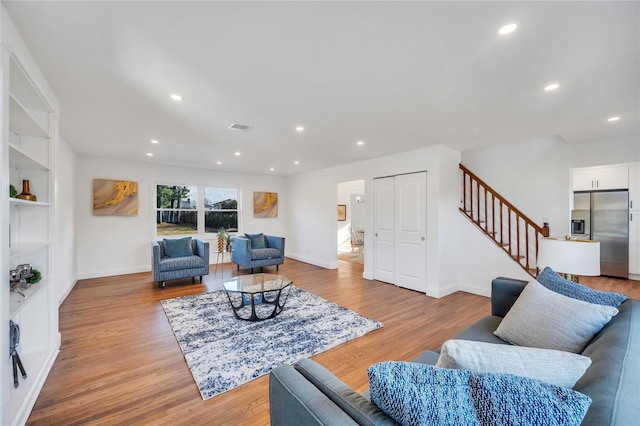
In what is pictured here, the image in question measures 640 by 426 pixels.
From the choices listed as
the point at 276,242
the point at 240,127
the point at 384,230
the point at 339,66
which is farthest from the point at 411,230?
the point at 339,66

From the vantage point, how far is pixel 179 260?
477 cm

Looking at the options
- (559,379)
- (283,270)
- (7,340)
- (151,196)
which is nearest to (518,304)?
(559,379)

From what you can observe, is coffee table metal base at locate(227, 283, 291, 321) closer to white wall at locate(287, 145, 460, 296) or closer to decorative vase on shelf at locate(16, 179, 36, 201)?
decorative vase on shelf at locate(16, 179, 36, 201)

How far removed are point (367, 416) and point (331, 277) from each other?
4764 millimetres

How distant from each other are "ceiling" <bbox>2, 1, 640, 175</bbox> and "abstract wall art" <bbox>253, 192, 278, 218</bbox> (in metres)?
3.77

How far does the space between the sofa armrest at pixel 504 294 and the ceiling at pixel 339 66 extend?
5.50 feet

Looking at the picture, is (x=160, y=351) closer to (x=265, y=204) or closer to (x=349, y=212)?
(x=265, y=204)

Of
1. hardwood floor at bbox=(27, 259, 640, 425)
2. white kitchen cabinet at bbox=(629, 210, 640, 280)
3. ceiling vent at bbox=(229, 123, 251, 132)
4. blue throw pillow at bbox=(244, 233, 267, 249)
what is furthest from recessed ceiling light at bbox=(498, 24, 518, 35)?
blue throw pillow at bbox=(244, 233, 267, 249)

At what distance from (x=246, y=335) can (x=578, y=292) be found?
2.75 metres


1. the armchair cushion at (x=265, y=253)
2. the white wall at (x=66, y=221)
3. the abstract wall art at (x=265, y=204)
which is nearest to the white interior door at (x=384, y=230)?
the armchair cushion at (x=265, y=253)

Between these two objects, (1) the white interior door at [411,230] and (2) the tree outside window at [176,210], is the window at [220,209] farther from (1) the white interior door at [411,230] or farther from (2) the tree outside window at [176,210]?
(1) the white interior door at [411,230]

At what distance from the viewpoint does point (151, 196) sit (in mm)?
5965

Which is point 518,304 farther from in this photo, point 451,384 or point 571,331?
point 451,384

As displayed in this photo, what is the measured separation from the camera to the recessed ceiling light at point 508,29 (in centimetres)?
160
